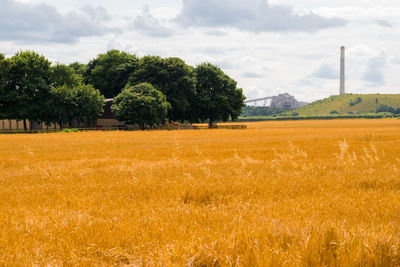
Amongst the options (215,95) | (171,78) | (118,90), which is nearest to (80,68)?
(118,90)

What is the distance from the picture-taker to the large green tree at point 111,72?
91719mm

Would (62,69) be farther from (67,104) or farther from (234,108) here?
(234,108)

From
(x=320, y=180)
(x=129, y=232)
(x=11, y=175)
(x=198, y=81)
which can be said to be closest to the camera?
(x=129, y=232)

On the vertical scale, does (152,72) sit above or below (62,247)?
above

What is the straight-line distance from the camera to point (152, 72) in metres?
85.9

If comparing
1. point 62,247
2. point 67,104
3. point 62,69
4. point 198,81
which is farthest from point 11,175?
point 198,81

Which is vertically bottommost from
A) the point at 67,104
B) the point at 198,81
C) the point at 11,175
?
the point at 11,175

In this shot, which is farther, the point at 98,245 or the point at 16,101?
the point at 16,101

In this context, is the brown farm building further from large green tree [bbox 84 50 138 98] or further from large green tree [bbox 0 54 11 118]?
large green tree [bbox 0 54 11 118]

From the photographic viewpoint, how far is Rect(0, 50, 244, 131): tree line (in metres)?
71.0

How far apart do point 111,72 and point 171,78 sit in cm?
1743

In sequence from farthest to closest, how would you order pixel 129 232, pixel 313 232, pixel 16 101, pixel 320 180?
pixel 16 101 → pixel 320 180 → pixel 129 232 → pixel 313 232

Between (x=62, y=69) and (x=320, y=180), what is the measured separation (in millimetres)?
78286

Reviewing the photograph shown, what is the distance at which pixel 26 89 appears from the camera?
233ft
